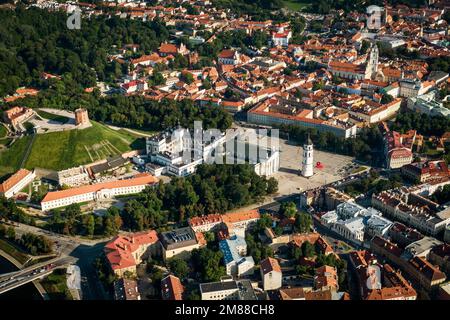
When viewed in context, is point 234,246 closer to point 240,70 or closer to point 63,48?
point 240,70

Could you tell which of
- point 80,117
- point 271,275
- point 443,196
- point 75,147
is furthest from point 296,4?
point 271,275

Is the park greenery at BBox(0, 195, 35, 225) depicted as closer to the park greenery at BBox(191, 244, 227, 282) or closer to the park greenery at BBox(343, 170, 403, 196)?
the park greenery at BBox(191, 244, 227, 282)

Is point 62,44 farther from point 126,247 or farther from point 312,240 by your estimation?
point 312,240

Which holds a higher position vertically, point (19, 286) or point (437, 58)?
point (437, 58)

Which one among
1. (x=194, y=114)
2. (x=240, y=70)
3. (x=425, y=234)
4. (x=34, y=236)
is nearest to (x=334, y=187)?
(x=425, y=234)

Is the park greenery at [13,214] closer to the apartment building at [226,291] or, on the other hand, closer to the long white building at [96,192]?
the long white building at [96,192]

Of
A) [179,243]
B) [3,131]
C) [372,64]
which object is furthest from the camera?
[372,64]

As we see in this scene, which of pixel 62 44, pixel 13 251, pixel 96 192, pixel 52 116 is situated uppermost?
pixel 62 44
